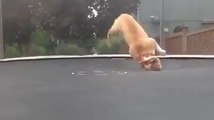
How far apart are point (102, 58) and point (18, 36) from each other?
665mm

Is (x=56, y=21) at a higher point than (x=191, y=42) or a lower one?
higher

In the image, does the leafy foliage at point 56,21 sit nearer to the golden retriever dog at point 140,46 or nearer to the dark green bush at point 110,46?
the dark green bush at point 110,46

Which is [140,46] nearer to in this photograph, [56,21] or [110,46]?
[110,46]

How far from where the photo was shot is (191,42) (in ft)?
7.90

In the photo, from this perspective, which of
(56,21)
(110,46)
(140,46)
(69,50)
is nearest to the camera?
(140,46)

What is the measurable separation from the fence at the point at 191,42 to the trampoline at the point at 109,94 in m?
0.53

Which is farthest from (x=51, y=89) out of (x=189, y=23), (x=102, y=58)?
(x=189, y=23)

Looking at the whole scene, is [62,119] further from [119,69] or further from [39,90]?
[119,69]

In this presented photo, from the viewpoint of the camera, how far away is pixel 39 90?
1.21 metres

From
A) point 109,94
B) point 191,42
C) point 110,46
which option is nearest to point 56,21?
point 110,46

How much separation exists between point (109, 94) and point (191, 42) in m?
1.35

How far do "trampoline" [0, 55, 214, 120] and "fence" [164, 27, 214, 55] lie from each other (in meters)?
0.53

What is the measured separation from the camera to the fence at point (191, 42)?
2333 mm

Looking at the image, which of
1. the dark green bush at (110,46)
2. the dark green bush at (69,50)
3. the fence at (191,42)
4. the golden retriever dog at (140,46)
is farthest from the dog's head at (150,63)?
the dark green bush at (69,50)
